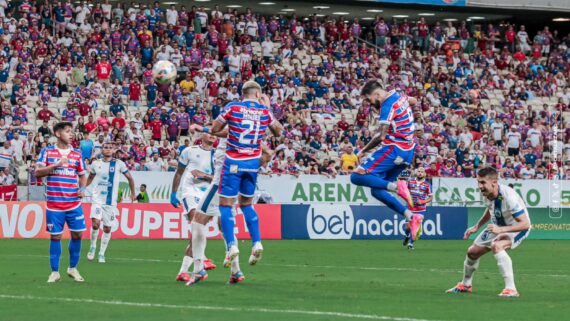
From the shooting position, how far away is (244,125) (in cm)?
Answer: 1628

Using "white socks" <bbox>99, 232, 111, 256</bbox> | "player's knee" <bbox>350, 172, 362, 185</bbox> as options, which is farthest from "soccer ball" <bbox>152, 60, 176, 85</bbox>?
"player's knee" <bbox>350, 172, 362, 185</bbox>

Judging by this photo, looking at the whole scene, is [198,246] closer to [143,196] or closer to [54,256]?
[54,256]

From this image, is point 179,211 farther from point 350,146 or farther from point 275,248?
point 350,146

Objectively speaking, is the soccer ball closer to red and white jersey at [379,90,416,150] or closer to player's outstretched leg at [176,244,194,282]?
player's outstretched leg at [176,244,194,282]

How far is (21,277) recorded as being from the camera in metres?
18.0

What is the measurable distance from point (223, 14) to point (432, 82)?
10126 mm

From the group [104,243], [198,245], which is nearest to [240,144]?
[198,245]

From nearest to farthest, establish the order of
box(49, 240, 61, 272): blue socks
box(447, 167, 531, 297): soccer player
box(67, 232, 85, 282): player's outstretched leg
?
1. box(447, 167, 531, 297): soccer player
2. box(49, 240, 61, 272): blue socks
3. box(67, 232, 85, 282): player's outstretched leg

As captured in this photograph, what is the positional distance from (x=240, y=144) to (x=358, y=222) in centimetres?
2197

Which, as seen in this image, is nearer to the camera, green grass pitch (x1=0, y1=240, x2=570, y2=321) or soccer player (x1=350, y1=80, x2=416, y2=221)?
green grass pitch (x1=0, y1=240, x2=570, y2=321)

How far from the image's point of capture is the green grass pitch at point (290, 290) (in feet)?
41.6

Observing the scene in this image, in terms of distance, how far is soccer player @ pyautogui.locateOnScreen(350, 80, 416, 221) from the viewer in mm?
17625

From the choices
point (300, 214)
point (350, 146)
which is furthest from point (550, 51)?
point (300, 214)

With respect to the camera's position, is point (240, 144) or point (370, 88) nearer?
point (240, 144)
